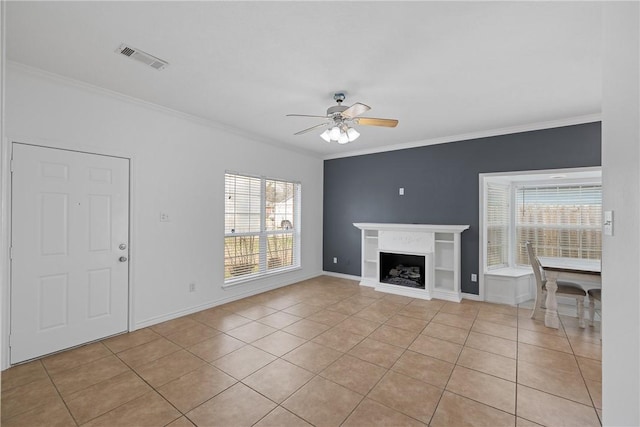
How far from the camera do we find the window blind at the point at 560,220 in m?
4.57

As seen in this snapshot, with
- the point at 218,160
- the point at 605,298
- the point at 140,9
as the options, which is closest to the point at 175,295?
the point at 218,160

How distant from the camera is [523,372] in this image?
2.63 metres

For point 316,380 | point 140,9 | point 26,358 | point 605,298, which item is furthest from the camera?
point 26,358

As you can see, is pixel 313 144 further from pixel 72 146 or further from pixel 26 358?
pixel 26 358

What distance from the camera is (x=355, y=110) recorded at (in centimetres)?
287

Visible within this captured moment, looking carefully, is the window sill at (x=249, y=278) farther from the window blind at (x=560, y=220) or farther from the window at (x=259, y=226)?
the window blind at (x=560, y=220)

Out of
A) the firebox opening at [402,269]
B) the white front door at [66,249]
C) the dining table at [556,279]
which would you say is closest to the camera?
the white front door at [66,249]

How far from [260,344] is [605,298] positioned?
112 inches

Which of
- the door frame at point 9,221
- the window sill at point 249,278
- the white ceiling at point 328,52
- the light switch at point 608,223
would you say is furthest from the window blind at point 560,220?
the door frame at point 9,221

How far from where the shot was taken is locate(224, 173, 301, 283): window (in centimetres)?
465

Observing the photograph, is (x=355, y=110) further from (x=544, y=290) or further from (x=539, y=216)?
(x=539, y=216)

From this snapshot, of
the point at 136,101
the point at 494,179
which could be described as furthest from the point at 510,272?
the point at 136,101

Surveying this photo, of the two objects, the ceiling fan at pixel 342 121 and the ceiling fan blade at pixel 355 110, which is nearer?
the ceiling fan blade at pixel 355 110

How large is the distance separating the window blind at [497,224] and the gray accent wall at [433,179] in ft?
1.30
